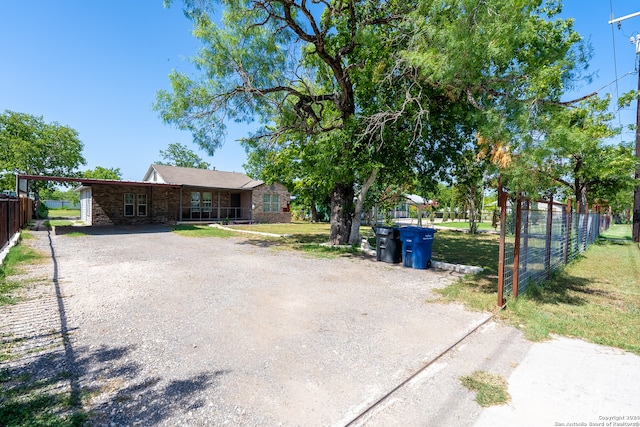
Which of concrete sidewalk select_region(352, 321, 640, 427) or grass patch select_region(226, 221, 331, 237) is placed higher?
grass patch select_region(226, 221, 331, 237)

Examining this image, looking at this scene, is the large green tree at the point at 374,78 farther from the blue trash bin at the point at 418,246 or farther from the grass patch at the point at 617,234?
the grass patch at the point at 617,234

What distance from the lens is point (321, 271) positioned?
25.8 feet

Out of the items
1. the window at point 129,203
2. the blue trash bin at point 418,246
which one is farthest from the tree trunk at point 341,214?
the window at point 129,203

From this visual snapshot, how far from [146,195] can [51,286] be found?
1628cm

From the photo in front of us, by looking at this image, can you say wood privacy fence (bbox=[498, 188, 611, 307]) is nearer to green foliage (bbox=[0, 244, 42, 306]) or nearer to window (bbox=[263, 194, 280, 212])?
green foliage (bbox=[0, 244, 42, 306])

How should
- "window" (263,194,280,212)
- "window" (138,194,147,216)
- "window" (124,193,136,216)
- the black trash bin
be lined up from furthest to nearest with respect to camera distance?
"window" (263,194,280,212)
"window" (138,194,147,216)
"window" (124,193,136,216)
the black trash bin

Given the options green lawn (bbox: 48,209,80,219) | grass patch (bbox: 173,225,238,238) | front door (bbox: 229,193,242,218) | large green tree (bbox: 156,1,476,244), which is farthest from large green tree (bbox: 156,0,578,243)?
green lawn (bbox: 48,209,80,219)

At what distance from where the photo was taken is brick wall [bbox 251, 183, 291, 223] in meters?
25.1

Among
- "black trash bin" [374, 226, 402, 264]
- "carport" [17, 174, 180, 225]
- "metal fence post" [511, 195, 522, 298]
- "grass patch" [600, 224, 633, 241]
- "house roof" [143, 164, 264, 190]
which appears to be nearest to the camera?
"metal fence post" [511, 195, 522, 298]

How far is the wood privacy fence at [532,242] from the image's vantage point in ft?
16.8

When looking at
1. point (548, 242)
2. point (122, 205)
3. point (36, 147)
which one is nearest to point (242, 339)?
point (548, 242)

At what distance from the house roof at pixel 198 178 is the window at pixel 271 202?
147 cm

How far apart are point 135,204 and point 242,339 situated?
19892mm

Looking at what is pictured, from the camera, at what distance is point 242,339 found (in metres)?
3.85
